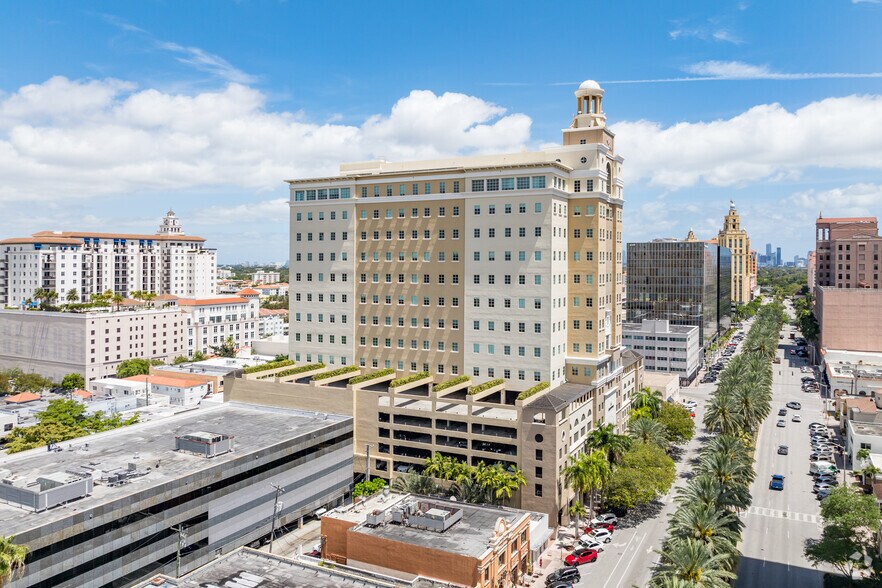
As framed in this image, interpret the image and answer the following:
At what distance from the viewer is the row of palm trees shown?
5022 centimetres

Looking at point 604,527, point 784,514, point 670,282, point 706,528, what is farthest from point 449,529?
point 670,282

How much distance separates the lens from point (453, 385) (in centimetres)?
8888

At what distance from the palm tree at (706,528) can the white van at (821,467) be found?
47.1m

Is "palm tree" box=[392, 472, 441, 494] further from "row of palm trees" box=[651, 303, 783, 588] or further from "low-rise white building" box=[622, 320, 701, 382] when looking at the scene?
"low-rise white building" box=[622, 320, 701, 382]

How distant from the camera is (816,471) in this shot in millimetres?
95875

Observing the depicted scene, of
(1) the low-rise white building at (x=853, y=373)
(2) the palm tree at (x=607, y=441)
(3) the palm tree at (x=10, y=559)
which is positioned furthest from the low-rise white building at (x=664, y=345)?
(3) the palm tree at (x=10, y=559)

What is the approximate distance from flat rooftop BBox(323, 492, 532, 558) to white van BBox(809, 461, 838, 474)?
54904 millimetres

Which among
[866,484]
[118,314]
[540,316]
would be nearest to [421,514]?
[540,316]

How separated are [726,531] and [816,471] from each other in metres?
50.2

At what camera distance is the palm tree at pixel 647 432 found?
92.3 metres

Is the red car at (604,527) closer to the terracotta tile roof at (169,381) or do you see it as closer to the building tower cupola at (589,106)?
the building tower cupola at (589,106)

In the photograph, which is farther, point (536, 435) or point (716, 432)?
point (716, 432)

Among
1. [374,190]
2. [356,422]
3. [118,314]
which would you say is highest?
[374,190]

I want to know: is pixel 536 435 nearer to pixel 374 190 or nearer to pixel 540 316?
pixel 540 316
